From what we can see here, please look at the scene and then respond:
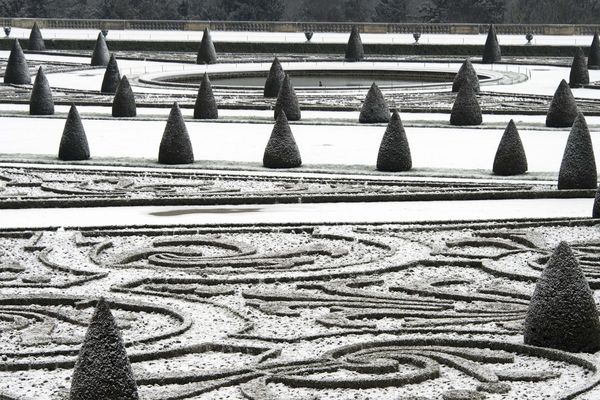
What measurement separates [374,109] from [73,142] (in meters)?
7.58

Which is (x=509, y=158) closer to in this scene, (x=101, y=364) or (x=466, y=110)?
(x=466, y=110)

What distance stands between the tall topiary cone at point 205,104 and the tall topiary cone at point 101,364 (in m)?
19.1

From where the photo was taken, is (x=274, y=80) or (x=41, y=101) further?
(x=274, y=80)

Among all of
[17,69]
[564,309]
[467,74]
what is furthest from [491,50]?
[564,309]

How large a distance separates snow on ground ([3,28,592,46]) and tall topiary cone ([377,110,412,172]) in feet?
100

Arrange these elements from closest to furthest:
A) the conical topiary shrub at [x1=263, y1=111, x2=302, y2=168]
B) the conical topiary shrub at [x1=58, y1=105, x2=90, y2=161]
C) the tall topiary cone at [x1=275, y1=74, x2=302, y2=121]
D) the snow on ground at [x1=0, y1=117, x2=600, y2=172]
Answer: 1. the conical topiary shrub at [x1=263, y1=111, x2=302, y2=168]
2. the conical topiary shrub at [x1=58, y1=105, x2=90, y2=161]
3. the snow on ground at [x1=0, y1=117, x2=600, y2=172]
4. the tall topiary cone at [x1=275, y1=74, x2=302, y2=121]

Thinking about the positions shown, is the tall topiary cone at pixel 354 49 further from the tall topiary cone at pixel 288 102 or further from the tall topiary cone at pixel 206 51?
the tall topiary cone at pixel 288 102

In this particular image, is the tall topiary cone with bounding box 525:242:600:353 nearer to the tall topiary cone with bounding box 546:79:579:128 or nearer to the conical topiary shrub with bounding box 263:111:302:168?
the conical topiary shrub with bounding box 263:111:302:168

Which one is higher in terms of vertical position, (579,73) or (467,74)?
(579,73)

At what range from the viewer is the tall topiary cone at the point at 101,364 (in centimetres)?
863

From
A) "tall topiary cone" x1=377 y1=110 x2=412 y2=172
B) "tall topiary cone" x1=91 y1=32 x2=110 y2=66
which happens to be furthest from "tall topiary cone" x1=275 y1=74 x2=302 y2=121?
"tall topiary cone" x1=91 y1=32 x2=110 y2=66

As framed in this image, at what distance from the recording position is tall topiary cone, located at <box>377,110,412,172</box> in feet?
65.7

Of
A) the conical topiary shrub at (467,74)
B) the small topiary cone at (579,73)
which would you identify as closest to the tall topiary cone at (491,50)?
the small topiary cone at (579,73)

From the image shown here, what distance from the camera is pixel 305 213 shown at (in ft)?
53.5
